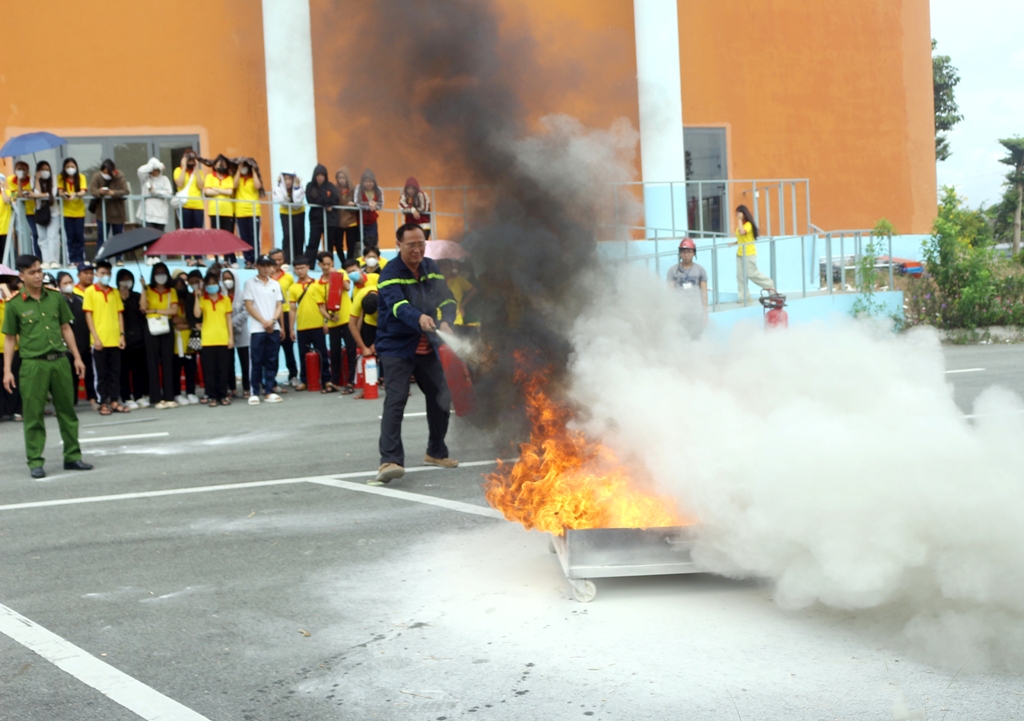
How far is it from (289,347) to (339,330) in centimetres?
100

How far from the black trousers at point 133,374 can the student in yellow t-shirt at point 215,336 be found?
35.2 inches

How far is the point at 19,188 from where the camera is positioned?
607 inches

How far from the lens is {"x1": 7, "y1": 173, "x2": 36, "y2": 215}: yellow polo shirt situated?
15383mm

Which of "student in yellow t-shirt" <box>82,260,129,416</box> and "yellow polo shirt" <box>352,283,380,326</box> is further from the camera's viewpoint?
"yellow polo shirt" <box>352,283,380,326</box>

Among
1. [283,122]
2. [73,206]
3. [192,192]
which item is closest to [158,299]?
[192,192]

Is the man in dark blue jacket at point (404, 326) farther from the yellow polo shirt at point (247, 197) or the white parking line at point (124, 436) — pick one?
the yellow polo shirt at point (247, 197)

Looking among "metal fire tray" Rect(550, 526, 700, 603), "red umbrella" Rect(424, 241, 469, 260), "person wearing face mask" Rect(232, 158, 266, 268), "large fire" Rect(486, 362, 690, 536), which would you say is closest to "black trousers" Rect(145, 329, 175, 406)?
"person wearing face mask" Rect(232, 158, 266, 268)

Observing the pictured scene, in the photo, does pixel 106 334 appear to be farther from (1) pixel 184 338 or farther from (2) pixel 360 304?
(2) pixel 360 304

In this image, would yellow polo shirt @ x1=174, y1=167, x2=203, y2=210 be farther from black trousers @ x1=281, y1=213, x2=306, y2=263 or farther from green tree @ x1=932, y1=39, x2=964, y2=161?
green tree @ x1=932, y1=39, x2=964, y2=161

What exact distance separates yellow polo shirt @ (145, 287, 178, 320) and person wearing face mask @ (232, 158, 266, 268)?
2.30 metres

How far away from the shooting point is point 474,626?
4621 mm

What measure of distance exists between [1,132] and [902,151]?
741 inches

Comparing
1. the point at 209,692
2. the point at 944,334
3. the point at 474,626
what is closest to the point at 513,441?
the point at 474,626

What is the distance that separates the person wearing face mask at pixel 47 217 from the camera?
15.3m
